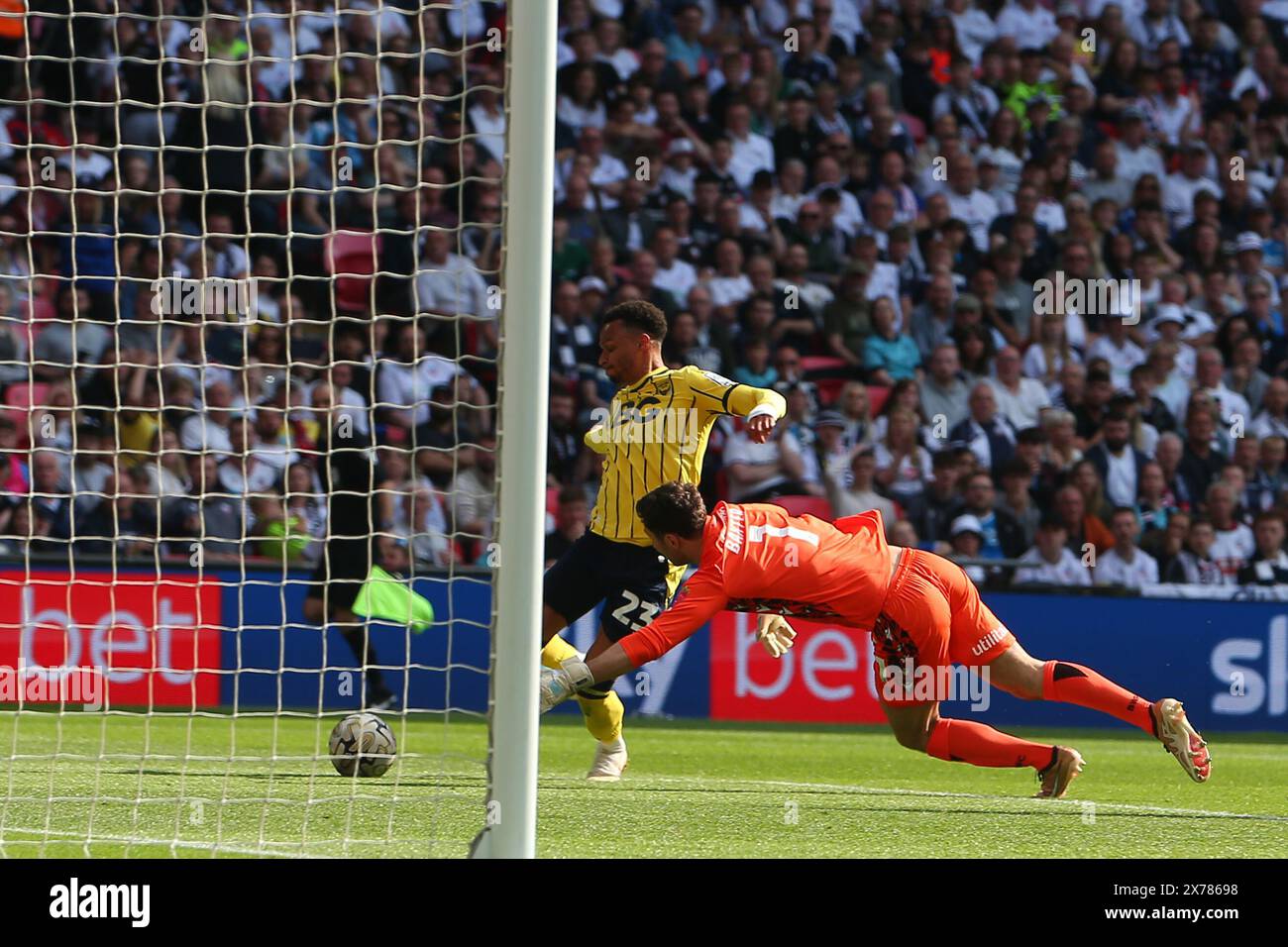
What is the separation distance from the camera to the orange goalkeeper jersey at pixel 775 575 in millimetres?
6223

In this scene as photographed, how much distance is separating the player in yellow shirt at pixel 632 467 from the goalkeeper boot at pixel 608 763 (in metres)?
0.24

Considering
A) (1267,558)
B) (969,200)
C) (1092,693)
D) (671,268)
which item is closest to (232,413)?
(671,268)

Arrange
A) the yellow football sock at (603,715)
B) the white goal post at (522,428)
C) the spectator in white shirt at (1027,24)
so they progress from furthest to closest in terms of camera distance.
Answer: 1. the spectator in white shirt at (1027,24)
2. the yellow football sock at (603,715)
3. the white goal post at (522,428)

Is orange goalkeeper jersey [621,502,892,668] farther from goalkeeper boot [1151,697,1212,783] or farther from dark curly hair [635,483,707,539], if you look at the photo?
goalkeeper boot [1151,697,1212,783]

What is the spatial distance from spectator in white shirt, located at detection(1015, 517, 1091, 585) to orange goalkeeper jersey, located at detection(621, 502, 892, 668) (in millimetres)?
5676

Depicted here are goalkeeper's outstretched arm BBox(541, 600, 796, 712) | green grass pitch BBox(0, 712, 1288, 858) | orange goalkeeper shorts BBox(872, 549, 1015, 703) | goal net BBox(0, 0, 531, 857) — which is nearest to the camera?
green grass pitch BBox(0, 712, 1288, 858)

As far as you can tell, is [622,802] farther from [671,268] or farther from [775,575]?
[671,268]

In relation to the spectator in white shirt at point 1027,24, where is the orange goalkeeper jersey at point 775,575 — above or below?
below

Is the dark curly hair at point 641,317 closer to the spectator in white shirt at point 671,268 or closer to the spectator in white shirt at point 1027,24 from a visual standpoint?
the spectator in white shirt at point 671,268

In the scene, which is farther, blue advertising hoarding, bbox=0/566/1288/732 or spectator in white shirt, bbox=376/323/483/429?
spectator in white shirt, bbox=376/323/483/429

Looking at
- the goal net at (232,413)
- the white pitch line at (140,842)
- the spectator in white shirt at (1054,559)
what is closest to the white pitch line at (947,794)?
the goal net at (232,413)

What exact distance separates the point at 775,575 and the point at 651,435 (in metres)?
1.28

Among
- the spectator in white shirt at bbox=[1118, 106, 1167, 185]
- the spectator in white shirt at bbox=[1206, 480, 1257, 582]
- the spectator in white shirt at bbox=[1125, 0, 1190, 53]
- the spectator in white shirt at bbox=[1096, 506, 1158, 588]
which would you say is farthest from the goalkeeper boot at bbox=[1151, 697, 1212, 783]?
the spectator in white shirt at bbox=[1125, 0, 1190, 53]

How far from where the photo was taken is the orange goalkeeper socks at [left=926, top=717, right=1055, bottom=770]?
6.63m
